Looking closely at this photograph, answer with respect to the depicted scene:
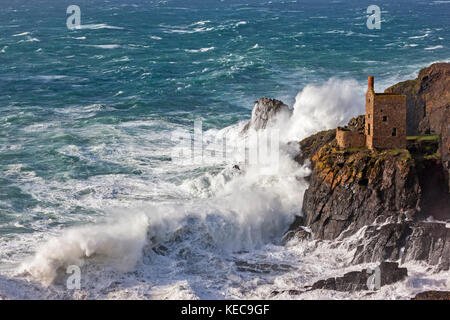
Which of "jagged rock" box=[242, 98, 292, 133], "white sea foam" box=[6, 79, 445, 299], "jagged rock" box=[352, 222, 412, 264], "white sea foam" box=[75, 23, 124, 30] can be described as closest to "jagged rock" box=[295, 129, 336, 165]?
"white sea foam" box=[6, 79, 445, 299]

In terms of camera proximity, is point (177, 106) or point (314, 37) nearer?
point (177, 106)

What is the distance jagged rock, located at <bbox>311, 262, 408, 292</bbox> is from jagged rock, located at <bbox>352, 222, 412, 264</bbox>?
1.15m

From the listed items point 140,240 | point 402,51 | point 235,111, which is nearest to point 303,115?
point 235,111

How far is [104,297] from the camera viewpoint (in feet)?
117

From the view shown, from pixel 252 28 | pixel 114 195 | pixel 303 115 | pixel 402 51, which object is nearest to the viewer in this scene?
pixel 114 195

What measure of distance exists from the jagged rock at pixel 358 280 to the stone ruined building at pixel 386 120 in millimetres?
7708

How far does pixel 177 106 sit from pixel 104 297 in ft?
133

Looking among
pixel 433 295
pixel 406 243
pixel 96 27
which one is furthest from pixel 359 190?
pixel 96 27

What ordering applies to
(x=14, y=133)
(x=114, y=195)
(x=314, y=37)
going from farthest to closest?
(x=314, y=37) < (x=14, y=133) < (x=114, y=195)

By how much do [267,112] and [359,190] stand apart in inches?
870

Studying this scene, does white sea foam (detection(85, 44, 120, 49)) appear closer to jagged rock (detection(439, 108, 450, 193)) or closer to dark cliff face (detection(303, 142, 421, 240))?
dark cliff face (detection(303, 142, 421, 240))

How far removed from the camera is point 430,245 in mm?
37781

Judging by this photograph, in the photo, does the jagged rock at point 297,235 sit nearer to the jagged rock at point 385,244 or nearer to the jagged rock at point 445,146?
the jagged rock at point 385,244

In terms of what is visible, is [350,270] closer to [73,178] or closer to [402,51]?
[73,178]
